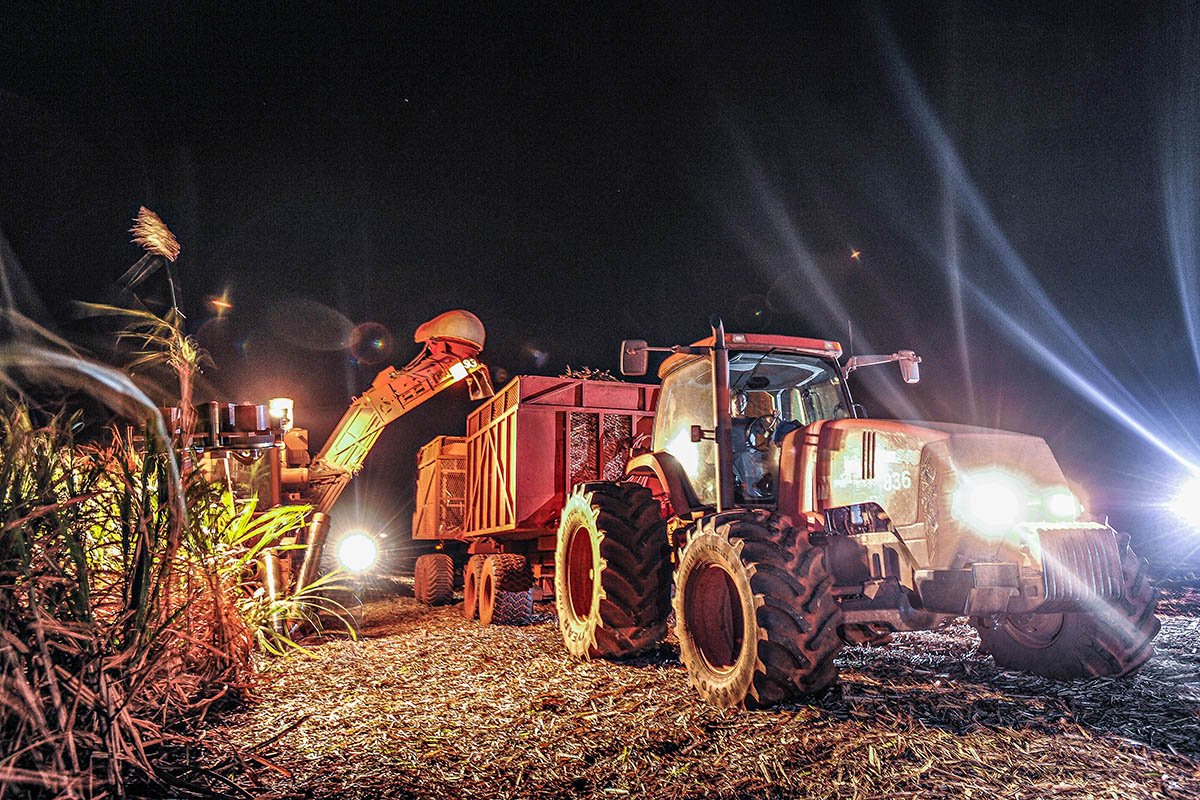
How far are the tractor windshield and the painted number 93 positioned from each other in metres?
1.09

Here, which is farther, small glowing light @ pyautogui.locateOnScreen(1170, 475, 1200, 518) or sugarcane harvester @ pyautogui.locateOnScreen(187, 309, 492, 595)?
small glowing light @ pyautogui.locateOnScreen(1170, 475, 1200, 518)

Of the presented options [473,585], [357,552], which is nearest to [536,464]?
[473,585]

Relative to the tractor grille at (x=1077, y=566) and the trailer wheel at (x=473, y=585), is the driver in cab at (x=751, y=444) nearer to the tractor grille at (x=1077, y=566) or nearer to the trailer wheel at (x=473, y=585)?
the tractor grille at (x=1077, y=566)

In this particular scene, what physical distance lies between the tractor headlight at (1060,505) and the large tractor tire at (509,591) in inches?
210

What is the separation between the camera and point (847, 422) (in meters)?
4.95

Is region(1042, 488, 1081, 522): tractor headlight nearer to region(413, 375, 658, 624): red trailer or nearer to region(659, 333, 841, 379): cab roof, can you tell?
region(659, 333, 841, 379): cab roof

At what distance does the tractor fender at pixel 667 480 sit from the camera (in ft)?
18.8

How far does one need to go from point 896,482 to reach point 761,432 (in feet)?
4.27

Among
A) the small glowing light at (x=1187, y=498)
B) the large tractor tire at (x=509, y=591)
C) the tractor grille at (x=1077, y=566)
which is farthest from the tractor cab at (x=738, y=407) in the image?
the small glowing light at (x=1187, y=498)

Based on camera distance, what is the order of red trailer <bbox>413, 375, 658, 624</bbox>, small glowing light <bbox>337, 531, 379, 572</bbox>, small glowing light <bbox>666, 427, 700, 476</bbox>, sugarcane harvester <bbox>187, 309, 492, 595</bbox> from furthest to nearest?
small glowing light <bbox>337, 531, 379, 572</bbox>, sugarcane harvester <bbox>187, 309, 492, 595</bbox>, red trailer <bbox>413, 375, 658, 624</bbox>, small glowing light <bbox>666, 427, 700, 476</bbox>

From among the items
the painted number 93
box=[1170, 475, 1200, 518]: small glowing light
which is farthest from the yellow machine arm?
box=[1170, 475, 1200, 518]: small glowing light

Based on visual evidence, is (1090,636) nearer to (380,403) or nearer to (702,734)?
(702,734)

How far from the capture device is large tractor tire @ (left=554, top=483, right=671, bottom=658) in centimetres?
538

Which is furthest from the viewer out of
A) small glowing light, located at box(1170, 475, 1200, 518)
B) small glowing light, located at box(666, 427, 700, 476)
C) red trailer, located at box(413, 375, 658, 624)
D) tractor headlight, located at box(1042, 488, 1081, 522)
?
small glowing light, located at box(1170, 475, 1200, 518)
